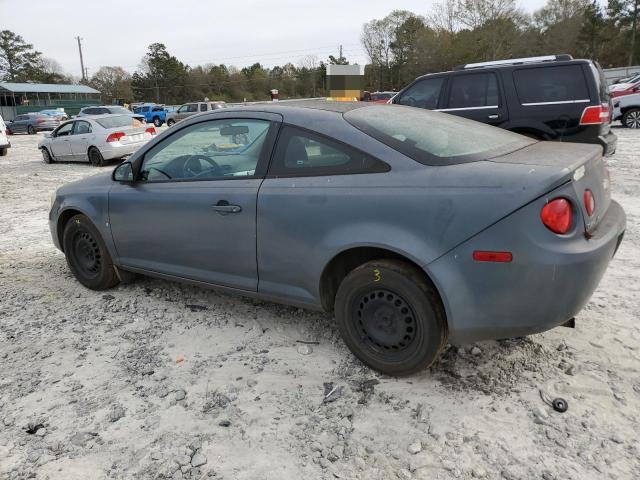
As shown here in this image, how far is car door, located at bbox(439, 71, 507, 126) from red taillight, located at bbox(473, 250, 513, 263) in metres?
6.01

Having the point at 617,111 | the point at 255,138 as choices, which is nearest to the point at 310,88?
the point at 617,111

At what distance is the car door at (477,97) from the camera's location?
782 cm

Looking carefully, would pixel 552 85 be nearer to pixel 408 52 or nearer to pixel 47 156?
pixel 47 156

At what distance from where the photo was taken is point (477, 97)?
8.10 metres

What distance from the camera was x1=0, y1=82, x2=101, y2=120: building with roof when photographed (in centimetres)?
5128

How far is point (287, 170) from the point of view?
3111 mm

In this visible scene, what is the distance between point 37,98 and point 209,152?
65921 mm

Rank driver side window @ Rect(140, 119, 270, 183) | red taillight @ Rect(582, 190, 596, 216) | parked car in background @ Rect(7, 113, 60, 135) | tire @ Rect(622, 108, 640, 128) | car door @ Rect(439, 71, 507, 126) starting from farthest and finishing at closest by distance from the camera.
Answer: parked car in background @ Rect(7, 113, 60, 135) → tire @ Rect(622, 108, 640, 128) → car door @ Rect(439, 71, 507, 126) → driver side window @ Rect(140, 119, 270, 183) → red taillight @ Rect(582, 190, 596, 216)

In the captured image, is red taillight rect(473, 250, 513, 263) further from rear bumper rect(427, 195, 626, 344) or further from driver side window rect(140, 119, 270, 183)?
driver side window rect(140, 119, 270, 183)

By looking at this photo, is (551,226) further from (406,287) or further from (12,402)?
(12,402)

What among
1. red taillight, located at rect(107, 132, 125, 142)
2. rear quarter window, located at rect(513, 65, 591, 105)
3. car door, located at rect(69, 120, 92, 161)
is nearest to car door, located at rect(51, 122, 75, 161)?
car door, located at rect(69, 120, 92, 161)

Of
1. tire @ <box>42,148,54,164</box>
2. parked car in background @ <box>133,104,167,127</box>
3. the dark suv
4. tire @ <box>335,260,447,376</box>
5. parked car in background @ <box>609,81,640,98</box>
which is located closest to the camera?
tire @ <box>335,260,447,376</box>

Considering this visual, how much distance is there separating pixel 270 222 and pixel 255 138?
67cm

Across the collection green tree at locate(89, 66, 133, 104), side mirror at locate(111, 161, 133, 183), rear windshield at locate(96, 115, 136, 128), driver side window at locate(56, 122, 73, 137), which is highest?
green tree at locate(89, 66, 133, 104)
